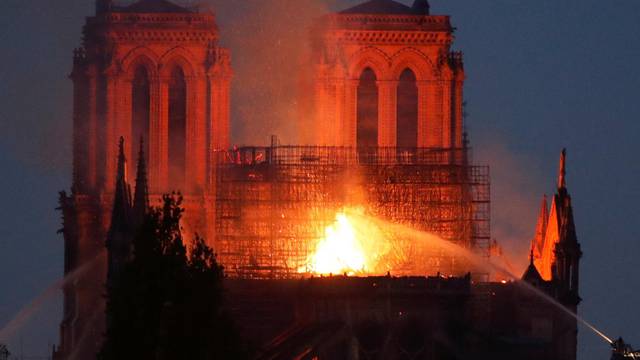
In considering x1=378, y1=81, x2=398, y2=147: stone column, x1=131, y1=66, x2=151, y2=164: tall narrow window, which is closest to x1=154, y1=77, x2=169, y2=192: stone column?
x1=131, y1=66, x2=151, y2=164: tall narrow window

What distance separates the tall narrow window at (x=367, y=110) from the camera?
421 feet

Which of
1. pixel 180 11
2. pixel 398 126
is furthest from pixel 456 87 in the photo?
pixel 180 11

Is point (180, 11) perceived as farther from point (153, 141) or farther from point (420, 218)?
point (420, 218)

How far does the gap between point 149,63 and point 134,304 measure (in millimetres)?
42486

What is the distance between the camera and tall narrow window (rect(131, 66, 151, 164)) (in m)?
128

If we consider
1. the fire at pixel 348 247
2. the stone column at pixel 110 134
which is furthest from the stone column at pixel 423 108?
the stone column at pixel 110 134

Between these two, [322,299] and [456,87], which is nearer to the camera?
[322,299]

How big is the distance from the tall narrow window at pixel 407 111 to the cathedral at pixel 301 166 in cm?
4

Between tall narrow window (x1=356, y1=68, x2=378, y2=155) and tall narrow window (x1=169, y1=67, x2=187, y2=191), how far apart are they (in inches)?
296

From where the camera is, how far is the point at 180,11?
127875 millimetres

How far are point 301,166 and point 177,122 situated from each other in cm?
660

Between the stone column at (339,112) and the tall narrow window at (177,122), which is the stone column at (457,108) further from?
the tall narrow window at (177,122)

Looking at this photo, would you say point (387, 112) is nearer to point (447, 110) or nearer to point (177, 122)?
point (447, 110)

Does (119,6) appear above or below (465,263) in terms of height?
above
